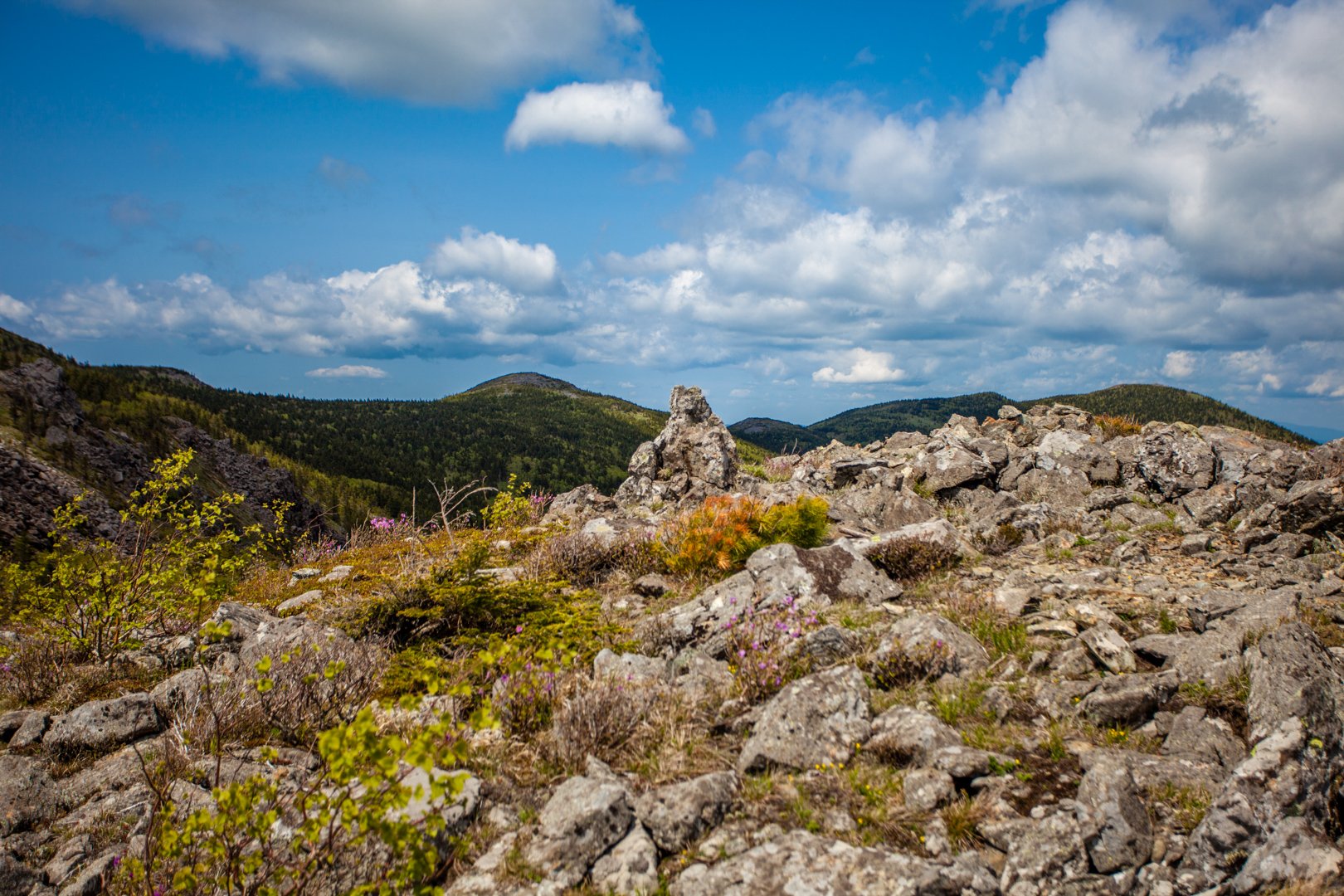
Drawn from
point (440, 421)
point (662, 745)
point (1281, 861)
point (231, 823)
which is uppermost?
point (440, 421)

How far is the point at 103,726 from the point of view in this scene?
5648 millimetres

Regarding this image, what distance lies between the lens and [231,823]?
9.43 ft

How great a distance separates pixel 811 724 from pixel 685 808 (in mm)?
1471

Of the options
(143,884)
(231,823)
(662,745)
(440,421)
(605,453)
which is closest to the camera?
(231,823)

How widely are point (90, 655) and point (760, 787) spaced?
29.8 ft

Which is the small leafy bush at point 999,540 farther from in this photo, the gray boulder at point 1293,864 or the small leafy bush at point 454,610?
the gray boulder at point 1293,864

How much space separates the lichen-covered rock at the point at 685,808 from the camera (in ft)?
12.9

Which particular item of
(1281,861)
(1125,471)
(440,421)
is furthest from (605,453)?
(1281,861)

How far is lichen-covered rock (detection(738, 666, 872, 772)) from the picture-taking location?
4766mm

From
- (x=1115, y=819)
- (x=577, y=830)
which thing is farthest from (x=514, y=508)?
(x=1115, y=819)

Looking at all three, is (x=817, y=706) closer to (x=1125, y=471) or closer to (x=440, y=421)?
(x=1125, y=471)

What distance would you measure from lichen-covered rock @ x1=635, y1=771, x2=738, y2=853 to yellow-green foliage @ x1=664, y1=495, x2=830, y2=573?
6.07 m

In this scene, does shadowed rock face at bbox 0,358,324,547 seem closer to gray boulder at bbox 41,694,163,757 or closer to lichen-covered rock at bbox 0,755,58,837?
gray boulder at bbox 41,694,163,757

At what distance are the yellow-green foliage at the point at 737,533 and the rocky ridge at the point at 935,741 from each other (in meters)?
0.78
